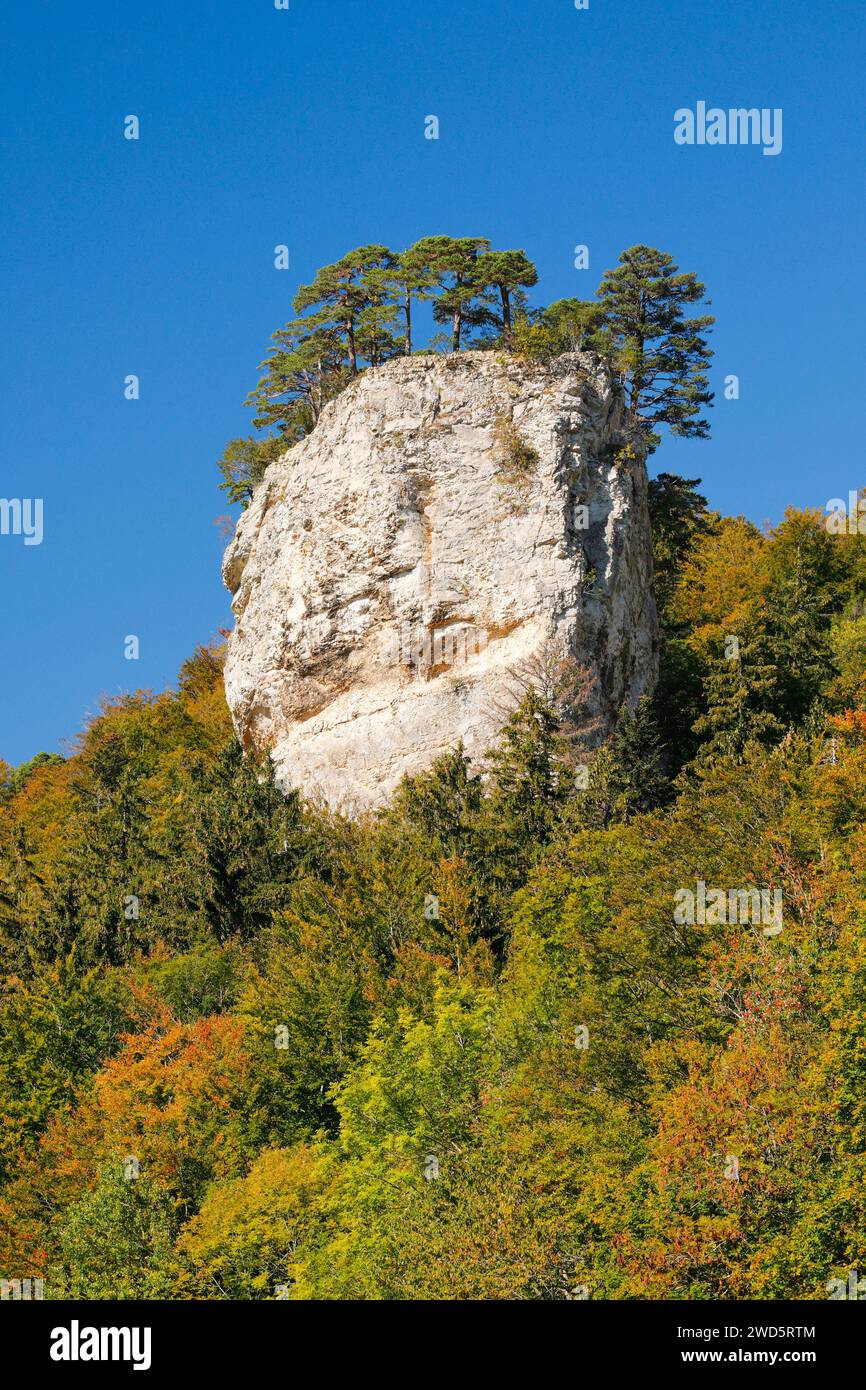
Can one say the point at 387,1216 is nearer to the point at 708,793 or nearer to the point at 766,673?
the point at 708,793

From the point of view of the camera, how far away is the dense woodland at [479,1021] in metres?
29.1

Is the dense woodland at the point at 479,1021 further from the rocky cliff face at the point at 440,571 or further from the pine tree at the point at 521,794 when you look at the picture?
the rocky cliff face at the point at 440,571

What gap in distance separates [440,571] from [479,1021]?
19677 millimetres

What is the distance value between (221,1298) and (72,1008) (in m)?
14.2

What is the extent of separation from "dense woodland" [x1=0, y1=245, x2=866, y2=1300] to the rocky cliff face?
1503 millimetres

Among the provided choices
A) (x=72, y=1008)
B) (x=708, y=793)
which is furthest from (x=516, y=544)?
(x=72, y=1008)

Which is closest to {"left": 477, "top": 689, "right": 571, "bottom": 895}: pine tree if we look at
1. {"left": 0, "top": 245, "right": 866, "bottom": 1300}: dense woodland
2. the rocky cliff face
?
{"left": 0, "top": 245, "right": 866, "bottom": 1300}: dense woodland

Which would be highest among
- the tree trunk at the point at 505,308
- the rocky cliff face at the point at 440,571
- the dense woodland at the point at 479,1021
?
the tree trunk at the point at 505,308

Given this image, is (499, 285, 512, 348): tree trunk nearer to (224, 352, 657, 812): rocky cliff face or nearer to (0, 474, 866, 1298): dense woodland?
(224, 352, 657, 812): rocky cliff face

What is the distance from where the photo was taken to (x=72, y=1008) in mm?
47719

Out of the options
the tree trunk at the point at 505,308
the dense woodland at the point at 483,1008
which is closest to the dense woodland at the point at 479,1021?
the dense woodland at the point at 483,1008

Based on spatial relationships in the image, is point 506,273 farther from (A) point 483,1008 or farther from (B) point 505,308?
(A) point 483,1008

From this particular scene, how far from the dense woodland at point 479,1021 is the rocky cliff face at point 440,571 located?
2.25 meters
